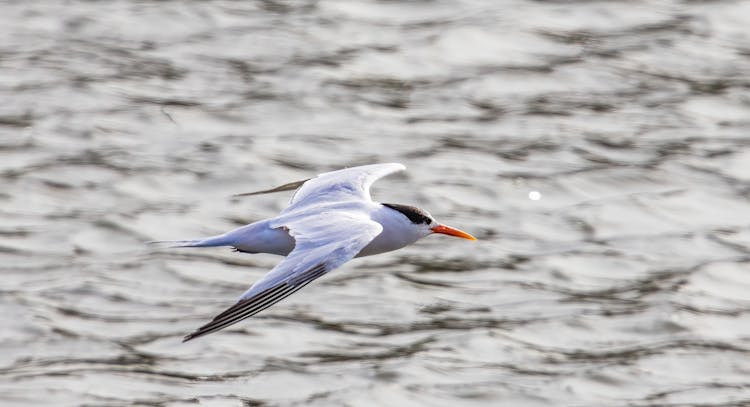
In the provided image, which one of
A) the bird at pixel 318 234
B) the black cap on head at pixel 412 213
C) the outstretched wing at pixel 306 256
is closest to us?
the outstretched wing at pixel 306 256

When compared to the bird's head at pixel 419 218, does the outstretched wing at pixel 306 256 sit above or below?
above

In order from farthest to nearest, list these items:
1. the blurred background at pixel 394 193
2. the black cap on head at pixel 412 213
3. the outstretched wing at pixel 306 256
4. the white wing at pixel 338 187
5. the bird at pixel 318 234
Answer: the blurred background at pixel 394 193 → the white wing at pixel 338 187 → the black cap on head at pixel 412 213 → the bird at pixel 318 234 → the outstretched wing at pixel 306 256

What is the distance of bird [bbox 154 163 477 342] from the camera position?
861 centimetres

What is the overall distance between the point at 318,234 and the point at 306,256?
0.45 m

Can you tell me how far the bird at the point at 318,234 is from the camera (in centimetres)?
861

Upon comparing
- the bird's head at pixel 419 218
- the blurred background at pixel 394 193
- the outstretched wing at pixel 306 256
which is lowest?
the blurred background at pixel 394 193

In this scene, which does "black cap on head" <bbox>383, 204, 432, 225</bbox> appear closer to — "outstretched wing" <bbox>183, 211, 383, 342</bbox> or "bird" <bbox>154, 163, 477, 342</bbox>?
"bird" <bbox>154, 163, 477, 342</bbox>

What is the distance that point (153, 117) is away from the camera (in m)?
16.8

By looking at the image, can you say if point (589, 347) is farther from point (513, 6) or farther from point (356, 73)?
point (513, 6)

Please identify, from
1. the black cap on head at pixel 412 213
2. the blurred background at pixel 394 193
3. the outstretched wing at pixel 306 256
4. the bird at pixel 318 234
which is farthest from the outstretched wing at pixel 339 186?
the blurred background at pixel 394 193

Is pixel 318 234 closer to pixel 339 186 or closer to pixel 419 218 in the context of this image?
pixel 419 218

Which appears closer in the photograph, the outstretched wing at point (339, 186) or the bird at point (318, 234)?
the bird at point (318, 234)

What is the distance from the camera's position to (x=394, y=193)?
50.4ft

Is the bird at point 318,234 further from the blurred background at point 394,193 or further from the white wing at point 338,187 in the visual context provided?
the blurred background at point 394,193
